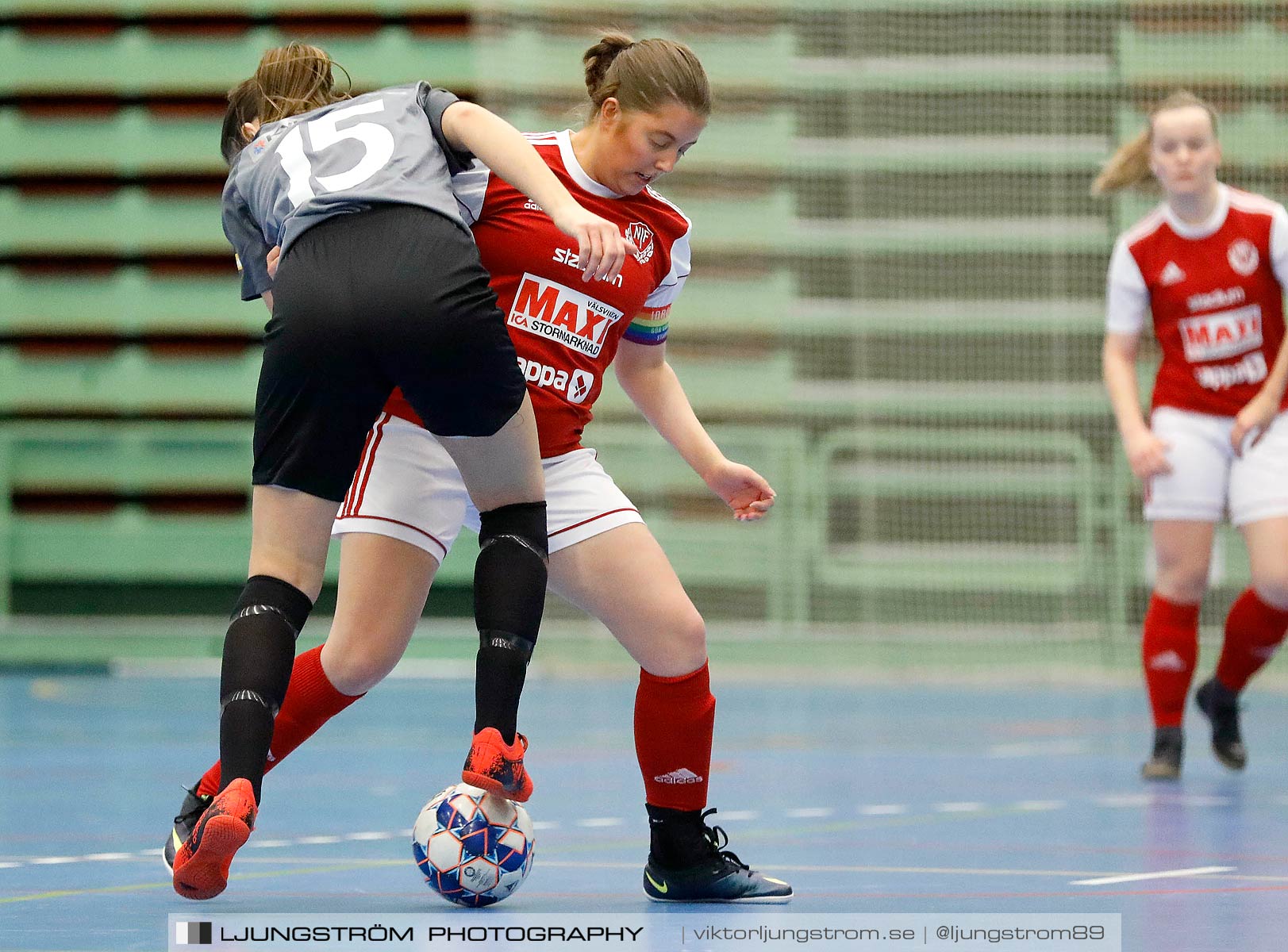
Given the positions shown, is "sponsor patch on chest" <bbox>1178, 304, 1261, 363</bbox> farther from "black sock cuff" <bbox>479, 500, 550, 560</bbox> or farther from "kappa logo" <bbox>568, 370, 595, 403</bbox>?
"black sock cuff" <bbox>479, 500, 550, 560</bbox>

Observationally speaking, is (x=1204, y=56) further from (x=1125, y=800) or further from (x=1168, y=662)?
(x=1125, y=800)

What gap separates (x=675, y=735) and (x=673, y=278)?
2.86ft

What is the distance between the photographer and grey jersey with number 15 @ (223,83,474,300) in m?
3.10

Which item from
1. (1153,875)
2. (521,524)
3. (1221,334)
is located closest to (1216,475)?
(1221,334)

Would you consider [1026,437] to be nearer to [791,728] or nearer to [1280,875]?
[791,728]

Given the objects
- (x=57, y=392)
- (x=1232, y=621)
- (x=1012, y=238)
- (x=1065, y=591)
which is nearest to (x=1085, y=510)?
(x=1065, y=591)

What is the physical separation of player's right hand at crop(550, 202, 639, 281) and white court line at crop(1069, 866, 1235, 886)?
157 centimetres

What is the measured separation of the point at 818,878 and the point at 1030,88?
846 centimetres

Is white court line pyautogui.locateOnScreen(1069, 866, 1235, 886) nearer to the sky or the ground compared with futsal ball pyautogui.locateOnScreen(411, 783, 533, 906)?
nearer to the ground

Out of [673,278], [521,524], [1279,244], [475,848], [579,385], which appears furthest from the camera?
[1279,244]

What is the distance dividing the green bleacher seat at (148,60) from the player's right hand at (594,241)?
9.36 m

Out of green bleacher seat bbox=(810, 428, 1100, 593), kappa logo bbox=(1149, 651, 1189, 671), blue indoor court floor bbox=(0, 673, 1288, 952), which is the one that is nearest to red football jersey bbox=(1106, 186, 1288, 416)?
kappa logo bbox=(1149, 651, 1189, 671)

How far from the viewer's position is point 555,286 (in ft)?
11.5

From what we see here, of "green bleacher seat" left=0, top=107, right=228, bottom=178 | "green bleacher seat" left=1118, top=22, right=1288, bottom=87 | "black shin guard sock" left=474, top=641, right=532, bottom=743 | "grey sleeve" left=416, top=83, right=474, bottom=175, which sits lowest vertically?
"black shin guard sock" left=474, top=641, right=532, bottom=743
